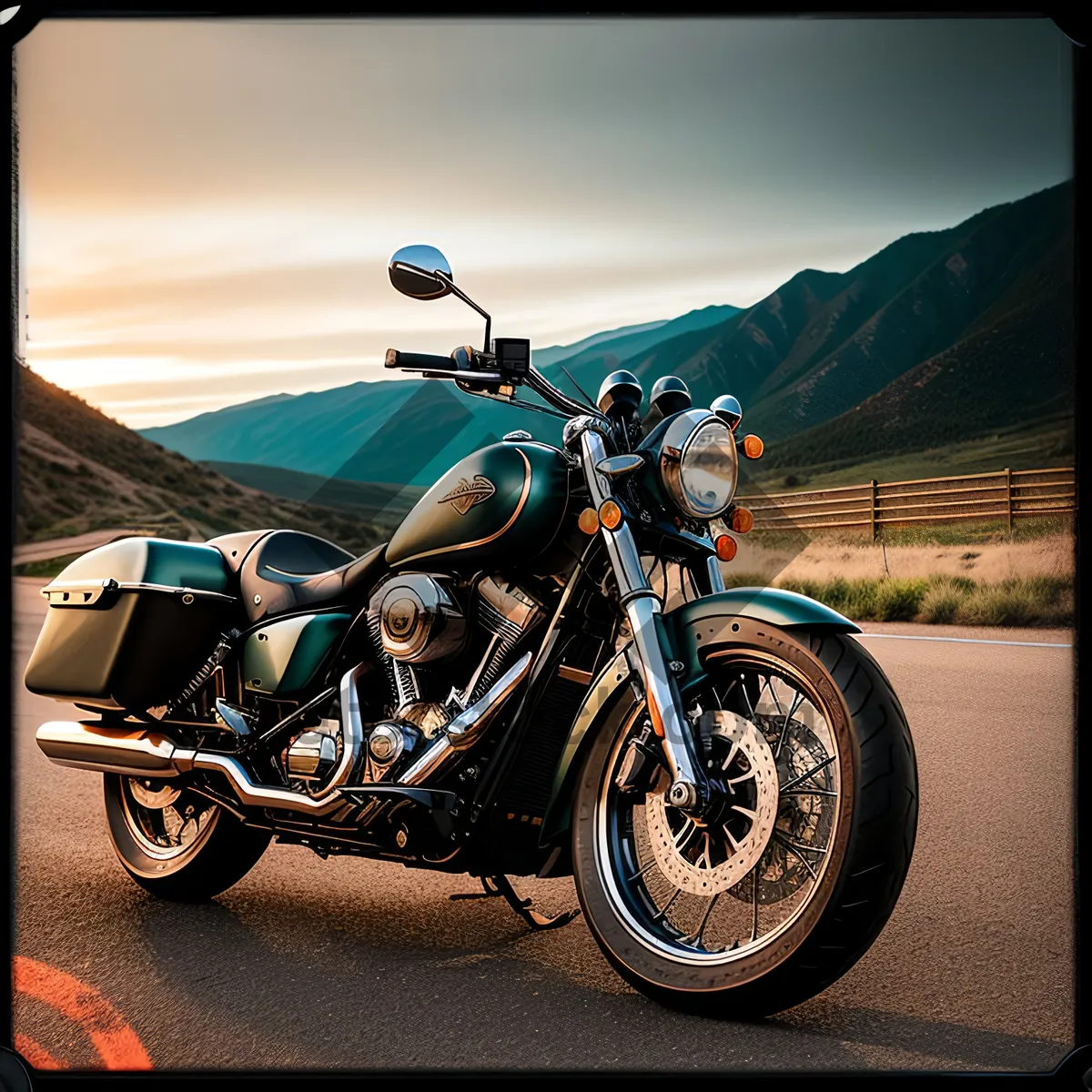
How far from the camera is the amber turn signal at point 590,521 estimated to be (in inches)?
136

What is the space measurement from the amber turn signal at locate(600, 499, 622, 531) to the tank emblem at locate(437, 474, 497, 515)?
373mm

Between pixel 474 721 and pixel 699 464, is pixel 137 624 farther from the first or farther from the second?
pixel 699 464

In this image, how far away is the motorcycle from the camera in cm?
311

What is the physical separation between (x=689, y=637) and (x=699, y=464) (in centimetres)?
44

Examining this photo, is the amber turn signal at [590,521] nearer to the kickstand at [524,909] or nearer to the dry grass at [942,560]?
the kickstand at [524,909]

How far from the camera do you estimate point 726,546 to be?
3553 mm

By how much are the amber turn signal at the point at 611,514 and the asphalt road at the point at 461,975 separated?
1166mm

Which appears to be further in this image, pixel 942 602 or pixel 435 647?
pixel 942 602

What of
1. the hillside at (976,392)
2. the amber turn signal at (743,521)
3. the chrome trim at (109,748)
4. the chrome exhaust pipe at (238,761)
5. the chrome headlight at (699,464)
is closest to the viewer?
the chrome headlight at (699,464)

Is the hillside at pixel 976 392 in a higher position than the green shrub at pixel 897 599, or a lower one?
higher

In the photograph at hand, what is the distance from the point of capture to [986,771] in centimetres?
606

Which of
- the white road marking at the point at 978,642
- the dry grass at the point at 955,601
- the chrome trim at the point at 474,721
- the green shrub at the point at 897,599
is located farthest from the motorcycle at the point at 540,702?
the green shrub at the point at 897,599

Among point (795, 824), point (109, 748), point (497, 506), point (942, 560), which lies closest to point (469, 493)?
point (497, 506)

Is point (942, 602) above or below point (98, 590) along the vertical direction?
below
